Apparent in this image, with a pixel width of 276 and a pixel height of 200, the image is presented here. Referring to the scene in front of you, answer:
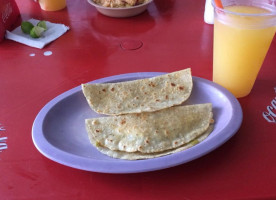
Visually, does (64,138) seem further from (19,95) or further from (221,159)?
(221,159)

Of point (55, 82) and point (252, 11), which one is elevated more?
point (252, 11)

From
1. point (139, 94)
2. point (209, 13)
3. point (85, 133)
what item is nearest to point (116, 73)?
point (139, 94)

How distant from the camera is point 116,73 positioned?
1.12 m

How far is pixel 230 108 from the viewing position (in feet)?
2.68

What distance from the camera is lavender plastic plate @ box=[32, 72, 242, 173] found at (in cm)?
68

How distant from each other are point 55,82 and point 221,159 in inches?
25.8

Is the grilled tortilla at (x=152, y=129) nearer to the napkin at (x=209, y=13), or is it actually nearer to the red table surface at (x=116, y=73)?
the red table surface at (x=116, y=73)

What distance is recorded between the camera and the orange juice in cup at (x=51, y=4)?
1564mm

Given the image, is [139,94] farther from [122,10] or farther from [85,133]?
[122,10]

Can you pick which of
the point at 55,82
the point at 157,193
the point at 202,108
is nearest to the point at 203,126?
the point at 202,108

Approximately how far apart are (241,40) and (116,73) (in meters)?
0.48

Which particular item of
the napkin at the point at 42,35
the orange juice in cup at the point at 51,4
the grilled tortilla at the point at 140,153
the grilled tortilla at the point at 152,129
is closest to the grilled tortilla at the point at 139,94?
the grilled tortilla at the point at 152,129

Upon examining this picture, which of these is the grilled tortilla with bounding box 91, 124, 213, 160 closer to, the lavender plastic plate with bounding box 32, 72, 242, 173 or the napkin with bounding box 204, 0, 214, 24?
the lavender plastic plate with bounding box 32, 72, 242, 173

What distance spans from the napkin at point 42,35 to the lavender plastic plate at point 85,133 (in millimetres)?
488
